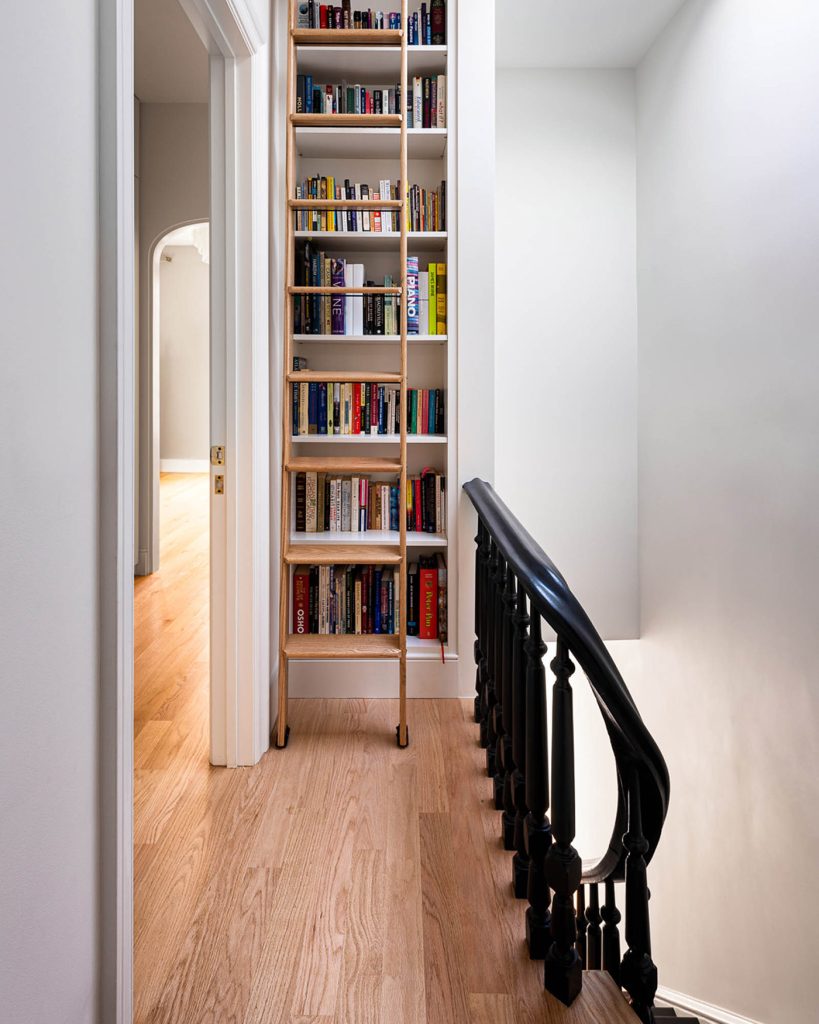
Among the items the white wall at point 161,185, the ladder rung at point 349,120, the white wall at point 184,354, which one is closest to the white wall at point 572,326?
the ladder rung at point 349,120

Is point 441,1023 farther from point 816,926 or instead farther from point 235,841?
point 816,926

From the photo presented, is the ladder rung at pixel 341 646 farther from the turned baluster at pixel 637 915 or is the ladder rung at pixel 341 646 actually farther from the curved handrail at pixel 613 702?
the turned baluster at pixel 637 915

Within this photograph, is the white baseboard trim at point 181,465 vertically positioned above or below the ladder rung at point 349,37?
below

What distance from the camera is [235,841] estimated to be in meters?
1.95

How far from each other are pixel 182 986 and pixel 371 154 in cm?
278

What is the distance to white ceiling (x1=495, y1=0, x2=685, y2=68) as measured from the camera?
3475 millimetres

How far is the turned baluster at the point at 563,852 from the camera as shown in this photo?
1.36 metres

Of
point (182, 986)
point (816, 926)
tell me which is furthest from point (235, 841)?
point (816, 926)

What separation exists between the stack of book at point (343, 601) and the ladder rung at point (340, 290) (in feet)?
3.31

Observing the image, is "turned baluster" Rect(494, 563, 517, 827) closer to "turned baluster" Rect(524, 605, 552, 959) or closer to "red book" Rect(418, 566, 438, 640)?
"turned baluster" Rect(524, 605, 552, 959)

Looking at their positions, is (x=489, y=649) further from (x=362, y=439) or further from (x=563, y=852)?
(x=362, y=439)

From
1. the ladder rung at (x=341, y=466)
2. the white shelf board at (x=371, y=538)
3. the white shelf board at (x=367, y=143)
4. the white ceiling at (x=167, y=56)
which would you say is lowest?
the white shelf board at (x=371, y=538)

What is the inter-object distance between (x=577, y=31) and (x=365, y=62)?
1.39 metres

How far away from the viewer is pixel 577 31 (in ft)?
12.0
